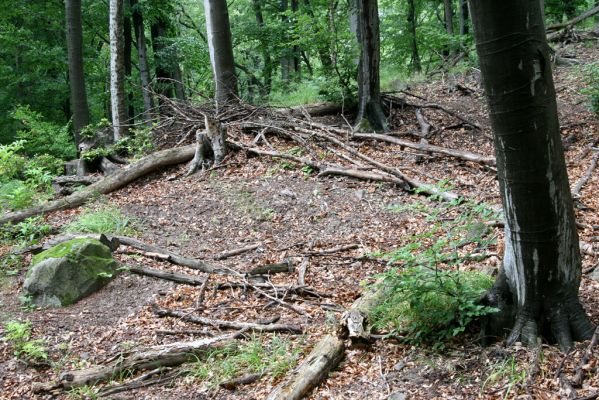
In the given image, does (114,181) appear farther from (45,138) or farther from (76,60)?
(45,138)

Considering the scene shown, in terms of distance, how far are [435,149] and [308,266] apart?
14.4ft

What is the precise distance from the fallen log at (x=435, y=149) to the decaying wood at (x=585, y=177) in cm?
140

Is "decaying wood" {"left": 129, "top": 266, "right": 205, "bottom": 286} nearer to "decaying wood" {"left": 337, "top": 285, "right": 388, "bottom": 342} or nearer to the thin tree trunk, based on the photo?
"decaying wood" {"left": 337, "top": 285, "right": 388, "bottom": 342}

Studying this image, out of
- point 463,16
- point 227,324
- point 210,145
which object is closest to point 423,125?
point 210,145

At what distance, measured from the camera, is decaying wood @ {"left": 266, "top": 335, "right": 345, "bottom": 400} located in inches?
145

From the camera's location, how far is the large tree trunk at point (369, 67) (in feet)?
34.7

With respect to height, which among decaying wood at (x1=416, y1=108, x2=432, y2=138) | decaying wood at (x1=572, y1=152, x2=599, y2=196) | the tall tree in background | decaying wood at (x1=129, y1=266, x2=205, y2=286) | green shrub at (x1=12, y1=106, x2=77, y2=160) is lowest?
decaying wood at (x1=129, y1=266, x2=205, y2=286)

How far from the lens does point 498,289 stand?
12.4ft

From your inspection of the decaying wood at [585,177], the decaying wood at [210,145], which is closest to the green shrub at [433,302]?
Answer: the decaying wood at [585,177]

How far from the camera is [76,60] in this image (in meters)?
12.1

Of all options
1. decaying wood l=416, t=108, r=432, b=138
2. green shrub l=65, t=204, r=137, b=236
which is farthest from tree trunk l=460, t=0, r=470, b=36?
green shrub l=65, t=204, r=137, b=236

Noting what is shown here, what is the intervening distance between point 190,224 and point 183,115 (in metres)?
4.09

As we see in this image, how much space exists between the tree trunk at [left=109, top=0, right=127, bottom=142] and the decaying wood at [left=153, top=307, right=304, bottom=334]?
7364 mm

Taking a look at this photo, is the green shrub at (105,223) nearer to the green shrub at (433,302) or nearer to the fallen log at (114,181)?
the fallen log at (114,181)
